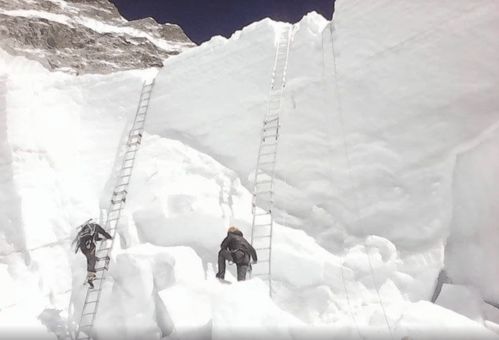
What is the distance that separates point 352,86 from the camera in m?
11.3

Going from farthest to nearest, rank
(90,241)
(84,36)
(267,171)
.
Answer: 1. (84,36)
2. (267,171)
3. (90,241)

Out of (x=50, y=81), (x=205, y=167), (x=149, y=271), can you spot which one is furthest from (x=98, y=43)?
(x=149, y=271)

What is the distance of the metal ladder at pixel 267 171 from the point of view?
9461 millimetres

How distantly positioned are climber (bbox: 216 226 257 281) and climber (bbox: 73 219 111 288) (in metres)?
2.23

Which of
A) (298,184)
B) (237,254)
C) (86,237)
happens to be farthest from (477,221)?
(86,237)

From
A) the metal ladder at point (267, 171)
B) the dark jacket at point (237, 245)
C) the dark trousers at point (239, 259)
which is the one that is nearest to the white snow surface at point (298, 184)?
the metal ladder at point (267, 171)

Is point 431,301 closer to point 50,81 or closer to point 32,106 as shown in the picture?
point 32,106

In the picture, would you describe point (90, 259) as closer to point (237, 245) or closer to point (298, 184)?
point (237, 245)

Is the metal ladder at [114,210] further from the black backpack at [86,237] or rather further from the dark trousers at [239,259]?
the dark trousers at [239,259]

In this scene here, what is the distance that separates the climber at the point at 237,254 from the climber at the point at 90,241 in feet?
7.31

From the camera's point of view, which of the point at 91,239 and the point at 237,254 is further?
the point at 91,239

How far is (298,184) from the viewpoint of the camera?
10.7 m

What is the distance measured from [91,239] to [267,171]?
151 inches

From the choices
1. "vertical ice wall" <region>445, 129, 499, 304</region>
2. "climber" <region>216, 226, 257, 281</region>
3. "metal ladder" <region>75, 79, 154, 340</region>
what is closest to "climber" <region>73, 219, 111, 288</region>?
"metal ladder" <region>75, 79, 154, 340</region>
